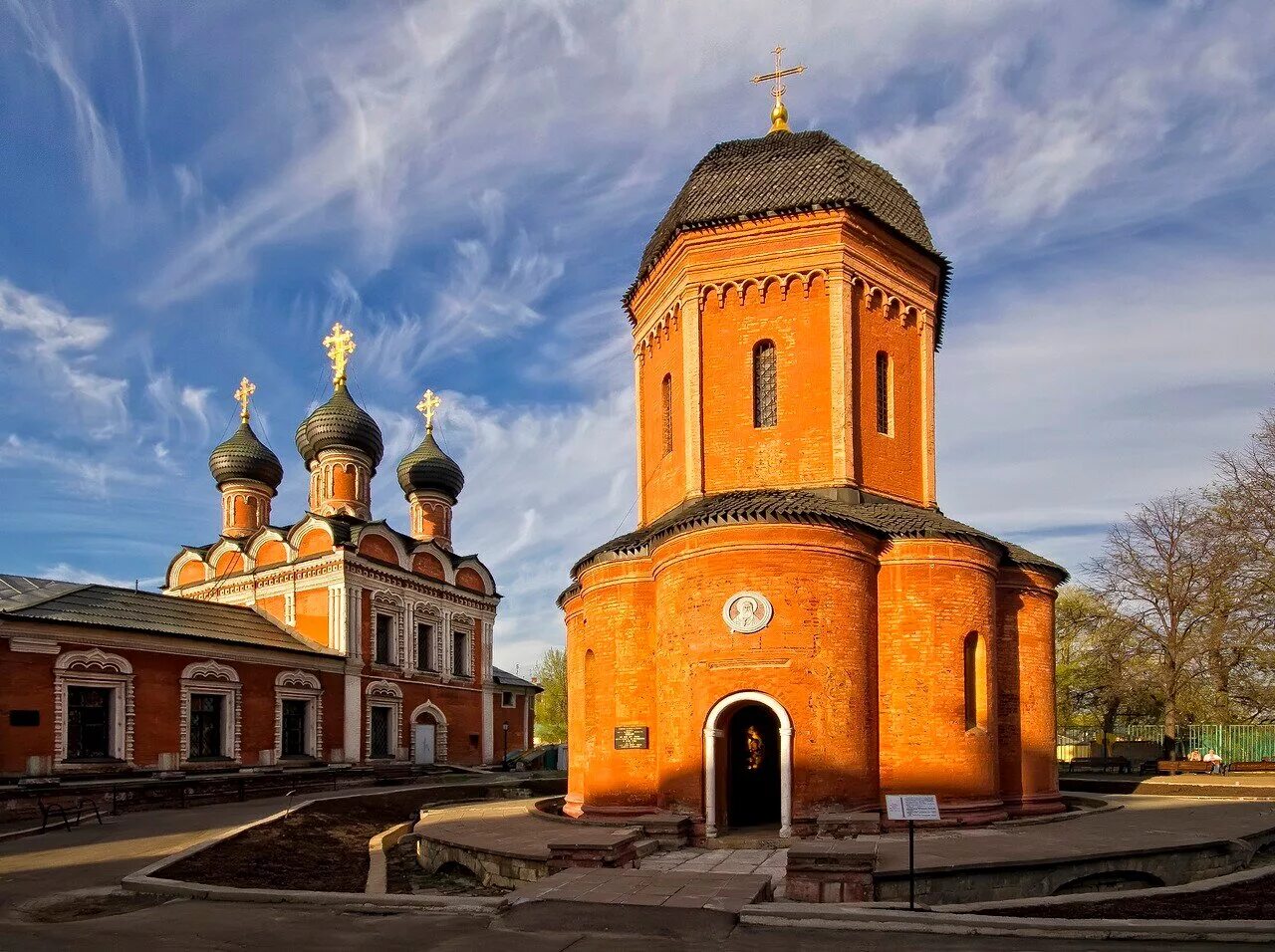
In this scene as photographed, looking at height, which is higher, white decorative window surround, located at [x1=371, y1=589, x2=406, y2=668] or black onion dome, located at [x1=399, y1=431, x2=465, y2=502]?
black onion dome, located at [x1=399, y1=431, x2=465, y2=502]

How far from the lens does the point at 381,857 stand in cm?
1296

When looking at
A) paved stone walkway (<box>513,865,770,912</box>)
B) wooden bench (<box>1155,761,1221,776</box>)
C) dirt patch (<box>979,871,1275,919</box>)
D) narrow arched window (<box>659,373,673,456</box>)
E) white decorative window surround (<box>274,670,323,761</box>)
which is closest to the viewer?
dirt patch (<box>979,871,1275,919</box>)

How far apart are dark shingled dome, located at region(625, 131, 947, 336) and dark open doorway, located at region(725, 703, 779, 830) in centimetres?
776

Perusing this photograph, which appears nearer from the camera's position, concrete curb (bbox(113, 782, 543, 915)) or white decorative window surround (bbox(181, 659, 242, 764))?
concrete curb (bbox(113, 782, 543, 915))

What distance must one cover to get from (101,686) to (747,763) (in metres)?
13.7

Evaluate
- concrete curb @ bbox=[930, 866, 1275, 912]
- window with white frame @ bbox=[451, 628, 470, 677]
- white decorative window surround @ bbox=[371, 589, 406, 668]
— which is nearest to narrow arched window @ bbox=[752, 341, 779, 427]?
concrete curb @ bbox=[930, 866, 1275, 912]

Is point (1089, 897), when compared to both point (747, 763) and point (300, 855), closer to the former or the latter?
point (747, 763)

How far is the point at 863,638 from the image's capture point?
13836 mm

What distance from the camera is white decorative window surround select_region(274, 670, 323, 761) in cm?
2550

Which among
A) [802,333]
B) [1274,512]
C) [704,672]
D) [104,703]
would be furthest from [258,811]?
[1274,512]

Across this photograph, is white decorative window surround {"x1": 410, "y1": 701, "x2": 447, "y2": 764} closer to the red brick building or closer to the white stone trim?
the red brick building

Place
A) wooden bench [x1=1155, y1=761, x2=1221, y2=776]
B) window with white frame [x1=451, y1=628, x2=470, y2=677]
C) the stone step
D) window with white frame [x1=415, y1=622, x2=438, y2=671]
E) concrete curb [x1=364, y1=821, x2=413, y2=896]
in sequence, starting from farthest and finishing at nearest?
window with white frame [x1=451, y1=628, x2=470, y2=677], window with white frame [x1=415, y1=622, x2=438, y2=671], wooden bench [x1=1155, y1=761, x2=1221, y2=776], the stone step, concrete curb [x1=364, y1=821, x2=413, y2=896]

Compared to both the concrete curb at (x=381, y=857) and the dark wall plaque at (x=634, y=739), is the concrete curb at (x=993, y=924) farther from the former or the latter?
the dark wall plaque at (x=634, y=739)

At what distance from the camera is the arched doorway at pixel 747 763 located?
13.2 metres
